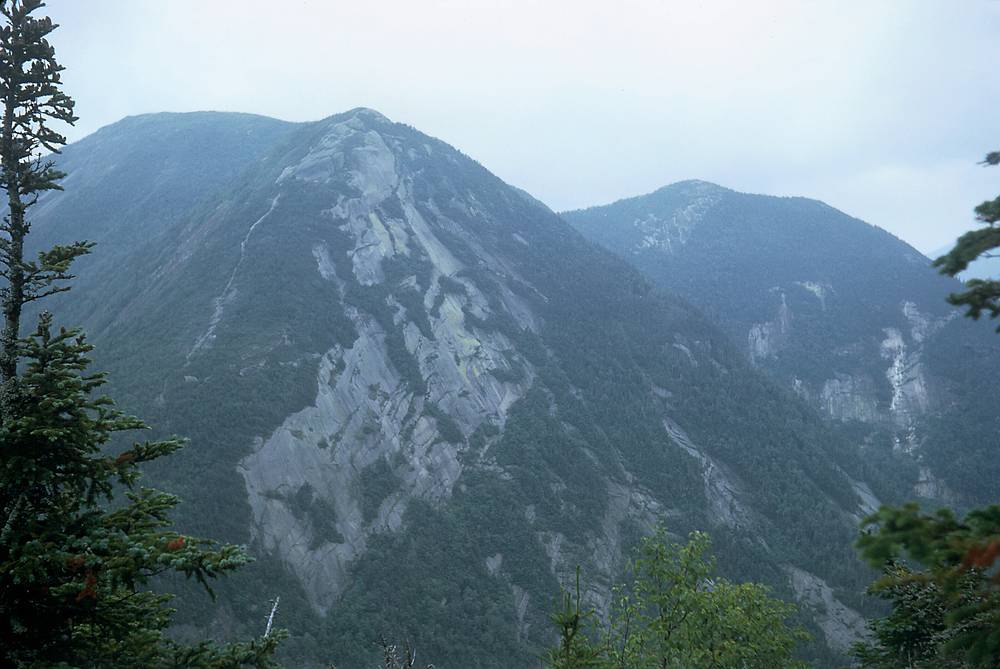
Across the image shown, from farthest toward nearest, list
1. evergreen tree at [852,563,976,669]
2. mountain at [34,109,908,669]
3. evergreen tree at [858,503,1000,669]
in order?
mountain at [34,109,908,669]
evergreen tree at [852,563,976,669]
evergreen tree at [858,503,1000,669]

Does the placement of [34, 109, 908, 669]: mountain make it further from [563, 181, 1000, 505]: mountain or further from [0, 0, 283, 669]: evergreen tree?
[0, 0, 283, 669]: evergreen tree

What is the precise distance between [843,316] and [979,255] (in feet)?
446

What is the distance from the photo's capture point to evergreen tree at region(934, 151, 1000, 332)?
18.6ft

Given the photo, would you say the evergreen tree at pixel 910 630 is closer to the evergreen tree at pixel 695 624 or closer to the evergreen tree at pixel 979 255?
the evergreen tree at pixel 695 624

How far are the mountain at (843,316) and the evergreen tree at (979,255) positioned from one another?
8366cm

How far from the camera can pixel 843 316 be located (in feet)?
407

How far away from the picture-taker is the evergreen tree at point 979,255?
5.68 meters

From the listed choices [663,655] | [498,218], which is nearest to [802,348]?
[498,218]

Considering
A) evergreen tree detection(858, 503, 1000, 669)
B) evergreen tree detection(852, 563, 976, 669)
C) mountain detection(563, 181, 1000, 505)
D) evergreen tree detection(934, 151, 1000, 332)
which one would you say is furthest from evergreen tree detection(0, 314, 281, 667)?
mountain detection(563, 181, 1000, 505)

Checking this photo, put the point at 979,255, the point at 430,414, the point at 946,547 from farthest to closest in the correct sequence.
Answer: the point at 430,414
the point at 979,255
the point at 946,547

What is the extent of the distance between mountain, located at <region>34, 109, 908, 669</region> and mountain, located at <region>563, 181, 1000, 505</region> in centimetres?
1543

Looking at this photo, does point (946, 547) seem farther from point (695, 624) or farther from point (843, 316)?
point (843, 316)

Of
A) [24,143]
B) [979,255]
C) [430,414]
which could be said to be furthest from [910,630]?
[430,414]

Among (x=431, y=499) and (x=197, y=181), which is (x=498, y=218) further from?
(x=197, y=181)
